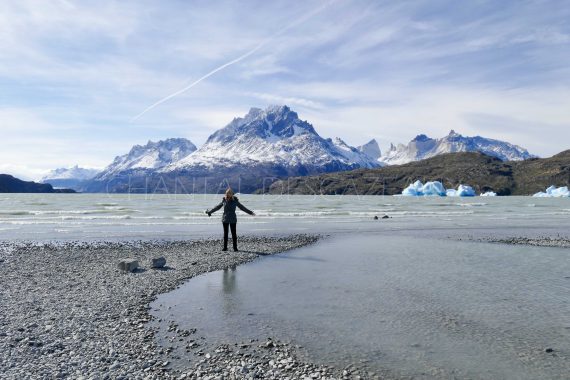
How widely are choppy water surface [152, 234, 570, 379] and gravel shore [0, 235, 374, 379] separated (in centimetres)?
94

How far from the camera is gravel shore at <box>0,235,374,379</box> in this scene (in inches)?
346

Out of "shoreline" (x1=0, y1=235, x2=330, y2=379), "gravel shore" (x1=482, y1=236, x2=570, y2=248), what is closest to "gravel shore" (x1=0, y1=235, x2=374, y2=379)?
"shoreline" (x1=0, y1=235, x2=330, y2=379)

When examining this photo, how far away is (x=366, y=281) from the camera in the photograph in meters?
17.8

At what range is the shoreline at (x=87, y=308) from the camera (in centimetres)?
911

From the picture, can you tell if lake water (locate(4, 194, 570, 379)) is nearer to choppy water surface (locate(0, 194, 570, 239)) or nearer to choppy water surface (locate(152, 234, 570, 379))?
choppy water surface (locate(152, 234, 570, 379))

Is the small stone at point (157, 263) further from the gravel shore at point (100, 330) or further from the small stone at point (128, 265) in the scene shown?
the small stone at point (128, 265)

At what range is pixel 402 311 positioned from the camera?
1331 cm

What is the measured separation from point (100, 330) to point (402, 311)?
8917mm

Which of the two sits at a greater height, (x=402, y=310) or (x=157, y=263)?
(x=157, y=263)

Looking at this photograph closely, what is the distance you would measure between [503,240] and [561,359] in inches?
1073

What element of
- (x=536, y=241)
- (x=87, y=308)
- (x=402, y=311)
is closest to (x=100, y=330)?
(x=87, y=308)

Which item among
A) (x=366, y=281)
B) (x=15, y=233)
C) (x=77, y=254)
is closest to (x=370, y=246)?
(x=366, y=281)

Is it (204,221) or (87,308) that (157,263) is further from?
(204,221)

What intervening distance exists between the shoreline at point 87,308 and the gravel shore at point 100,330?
0.02m
